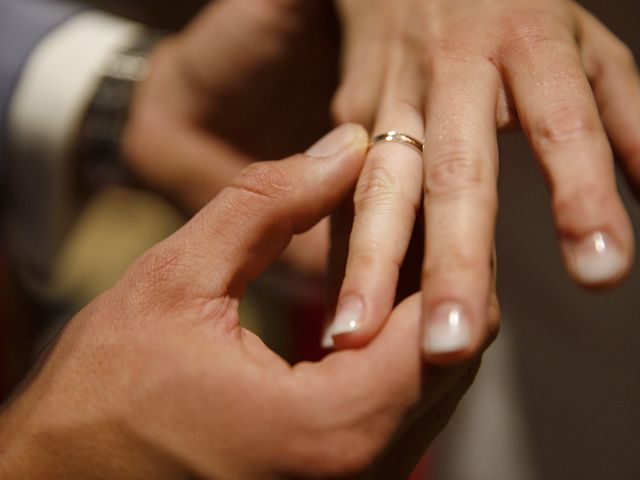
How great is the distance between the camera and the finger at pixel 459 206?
434 millimetres

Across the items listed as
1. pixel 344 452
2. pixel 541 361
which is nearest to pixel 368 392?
pixel 344 452

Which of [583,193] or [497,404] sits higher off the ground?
[583,193]

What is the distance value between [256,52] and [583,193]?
2.10 ft

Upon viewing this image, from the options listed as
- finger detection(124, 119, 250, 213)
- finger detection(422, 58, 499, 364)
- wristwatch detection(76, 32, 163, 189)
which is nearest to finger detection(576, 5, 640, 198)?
finger detection(422, 58, 499, 364)

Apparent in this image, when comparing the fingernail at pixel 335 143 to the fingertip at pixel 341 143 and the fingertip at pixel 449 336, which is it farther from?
the fingertip at pixel 449 336

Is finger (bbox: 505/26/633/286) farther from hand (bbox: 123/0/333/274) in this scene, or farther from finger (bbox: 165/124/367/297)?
hand (bbox: 123/0/333/274)

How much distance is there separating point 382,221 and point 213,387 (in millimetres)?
203

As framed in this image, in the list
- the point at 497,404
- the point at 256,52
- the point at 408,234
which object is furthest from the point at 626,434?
the point at 256,52

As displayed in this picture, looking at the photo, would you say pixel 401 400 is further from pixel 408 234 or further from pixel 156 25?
pixel 156 25

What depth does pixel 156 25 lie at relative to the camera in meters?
1.71

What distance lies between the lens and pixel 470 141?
0.53 m

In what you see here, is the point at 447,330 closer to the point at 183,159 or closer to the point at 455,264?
the point at 455,264

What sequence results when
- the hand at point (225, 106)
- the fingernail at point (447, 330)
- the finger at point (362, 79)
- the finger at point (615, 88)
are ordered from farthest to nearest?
the hand at point (225, 106)
the finger at point (362, 79)
the finger at point (615, 88)
the fingernail at point (447, 330)

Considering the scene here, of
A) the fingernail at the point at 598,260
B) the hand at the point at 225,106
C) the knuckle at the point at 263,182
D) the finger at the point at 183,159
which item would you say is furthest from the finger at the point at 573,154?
the finger at the point at 183,159
